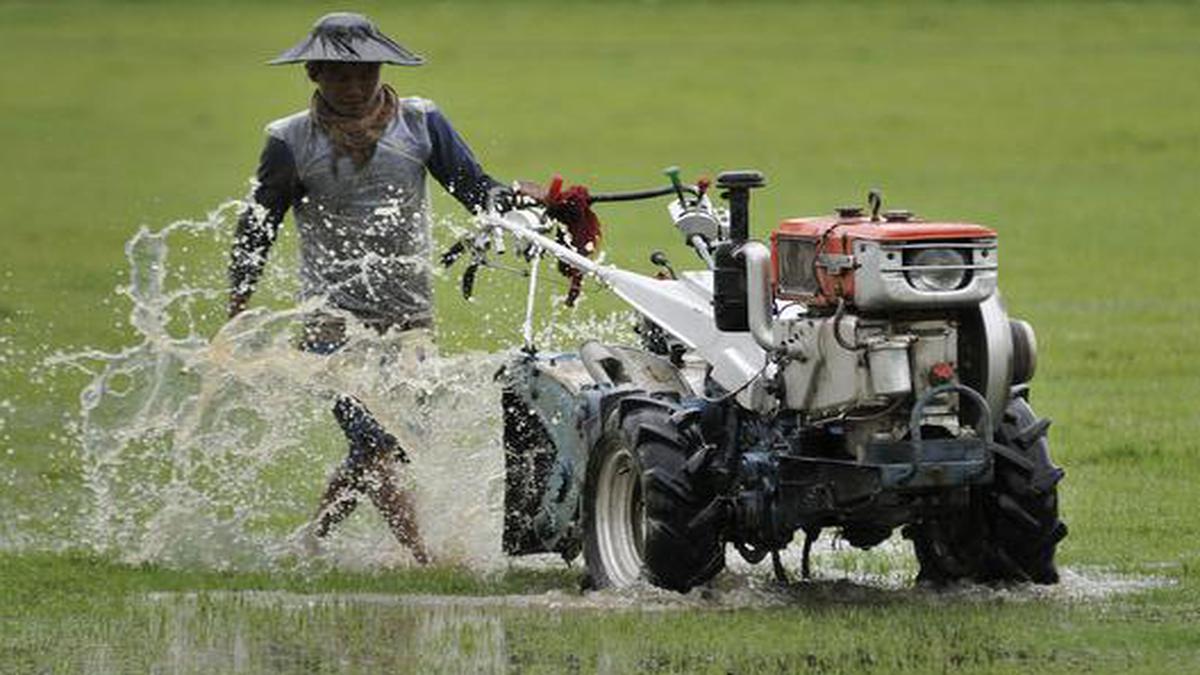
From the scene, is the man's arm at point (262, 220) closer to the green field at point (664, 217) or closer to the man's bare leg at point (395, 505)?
the man's bare leg at point (395, 505)

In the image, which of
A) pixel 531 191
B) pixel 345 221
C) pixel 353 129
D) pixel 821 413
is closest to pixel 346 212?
pixel 345 221

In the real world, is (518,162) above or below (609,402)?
above

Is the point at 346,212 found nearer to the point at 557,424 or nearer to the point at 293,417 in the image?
the point at 293,417

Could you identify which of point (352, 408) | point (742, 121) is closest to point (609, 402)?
point (352, 408)

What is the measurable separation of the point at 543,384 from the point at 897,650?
249 cm

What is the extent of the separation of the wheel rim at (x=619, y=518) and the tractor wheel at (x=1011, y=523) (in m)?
0.95

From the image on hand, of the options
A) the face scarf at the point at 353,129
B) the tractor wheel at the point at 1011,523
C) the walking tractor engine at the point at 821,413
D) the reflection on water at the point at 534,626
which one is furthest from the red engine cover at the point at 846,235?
the face scarf at the point at 353,129

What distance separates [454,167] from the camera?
1316 cm

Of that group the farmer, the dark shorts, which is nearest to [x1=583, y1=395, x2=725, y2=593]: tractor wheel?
the farmer

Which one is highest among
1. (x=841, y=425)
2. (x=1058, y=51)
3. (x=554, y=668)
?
(x=1058, y=51)

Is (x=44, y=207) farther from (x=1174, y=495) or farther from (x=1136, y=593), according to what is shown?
(x=1136, y=593)

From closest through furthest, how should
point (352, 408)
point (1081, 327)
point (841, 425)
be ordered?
point (841, 425) < point (352, 408) < point (1081, 327)

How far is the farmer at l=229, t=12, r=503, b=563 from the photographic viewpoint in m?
13.0

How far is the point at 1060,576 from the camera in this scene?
38.5 feet
